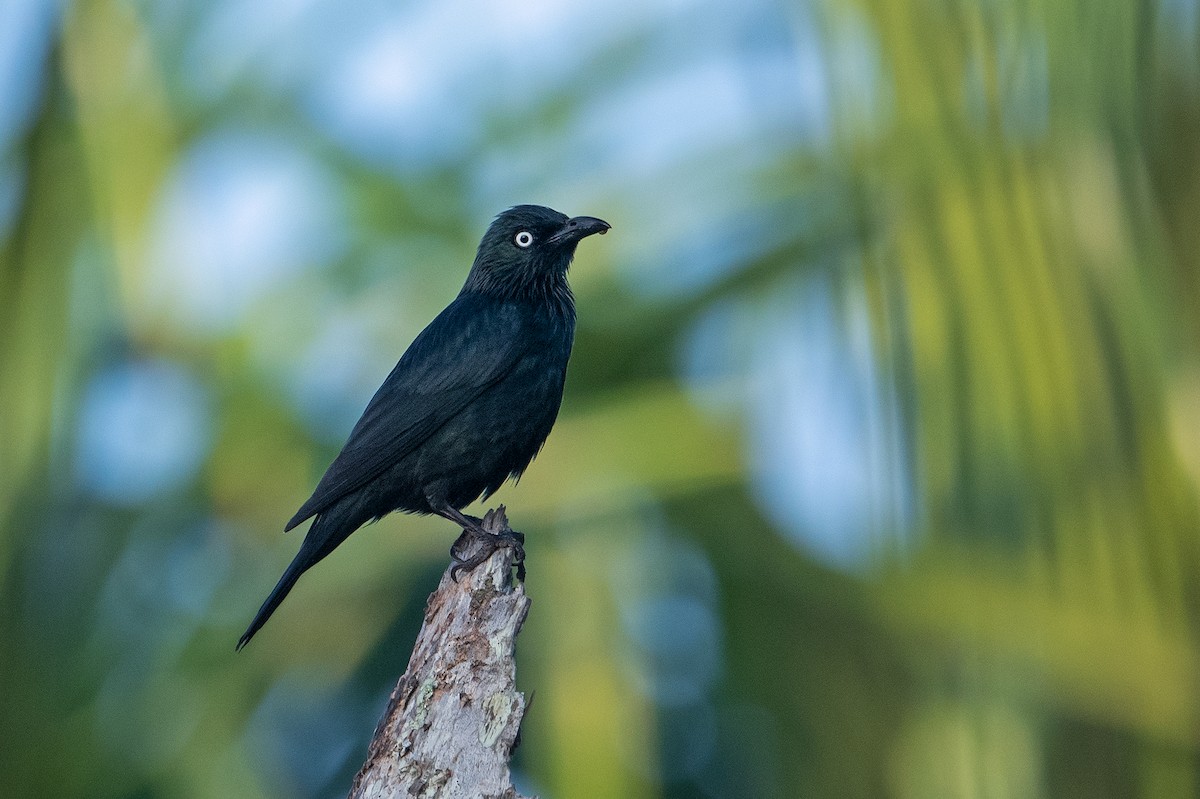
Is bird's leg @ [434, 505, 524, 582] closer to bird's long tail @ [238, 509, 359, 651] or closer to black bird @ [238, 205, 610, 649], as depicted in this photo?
black bird @ [238, 205, 610, 649]

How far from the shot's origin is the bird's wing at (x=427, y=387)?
16.3ft

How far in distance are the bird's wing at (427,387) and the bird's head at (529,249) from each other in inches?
16.9

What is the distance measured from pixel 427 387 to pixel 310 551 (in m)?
0.91

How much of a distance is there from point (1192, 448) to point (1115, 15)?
145cm

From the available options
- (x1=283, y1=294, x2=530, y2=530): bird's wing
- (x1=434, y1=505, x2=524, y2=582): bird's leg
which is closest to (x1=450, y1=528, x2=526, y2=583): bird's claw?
(x1=434, y1=505, x2=524, y2=582): bird's leg

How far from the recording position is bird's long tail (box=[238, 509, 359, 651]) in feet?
15.2

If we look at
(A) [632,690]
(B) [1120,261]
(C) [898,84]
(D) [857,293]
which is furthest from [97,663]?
(B) [1120,261]

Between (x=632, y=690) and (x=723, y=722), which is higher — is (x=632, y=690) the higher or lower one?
the higher one

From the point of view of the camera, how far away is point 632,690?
16.0 feet

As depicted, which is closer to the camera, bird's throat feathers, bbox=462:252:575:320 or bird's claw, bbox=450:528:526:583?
bird's claw, bbox=450:528:526:583

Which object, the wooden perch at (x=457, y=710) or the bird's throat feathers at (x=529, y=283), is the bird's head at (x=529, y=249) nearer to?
the bird's throat feathers at (x=529, y=283)

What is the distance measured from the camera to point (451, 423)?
5.18 m

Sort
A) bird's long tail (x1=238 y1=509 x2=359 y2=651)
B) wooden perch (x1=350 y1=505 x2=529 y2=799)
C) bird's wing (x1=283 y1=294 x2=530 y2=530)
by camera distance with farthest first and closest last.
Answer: bird's wing (x1=283 y1=294 x2=530 y2=530) < bird's long tail (x1=238 y1=509 x2=359 y2=651) < wooden perch (x1=350 y1=505 x2=529 y2=799)

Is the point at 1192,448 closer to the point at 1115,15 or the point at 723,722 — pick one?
the point at 1115,15
